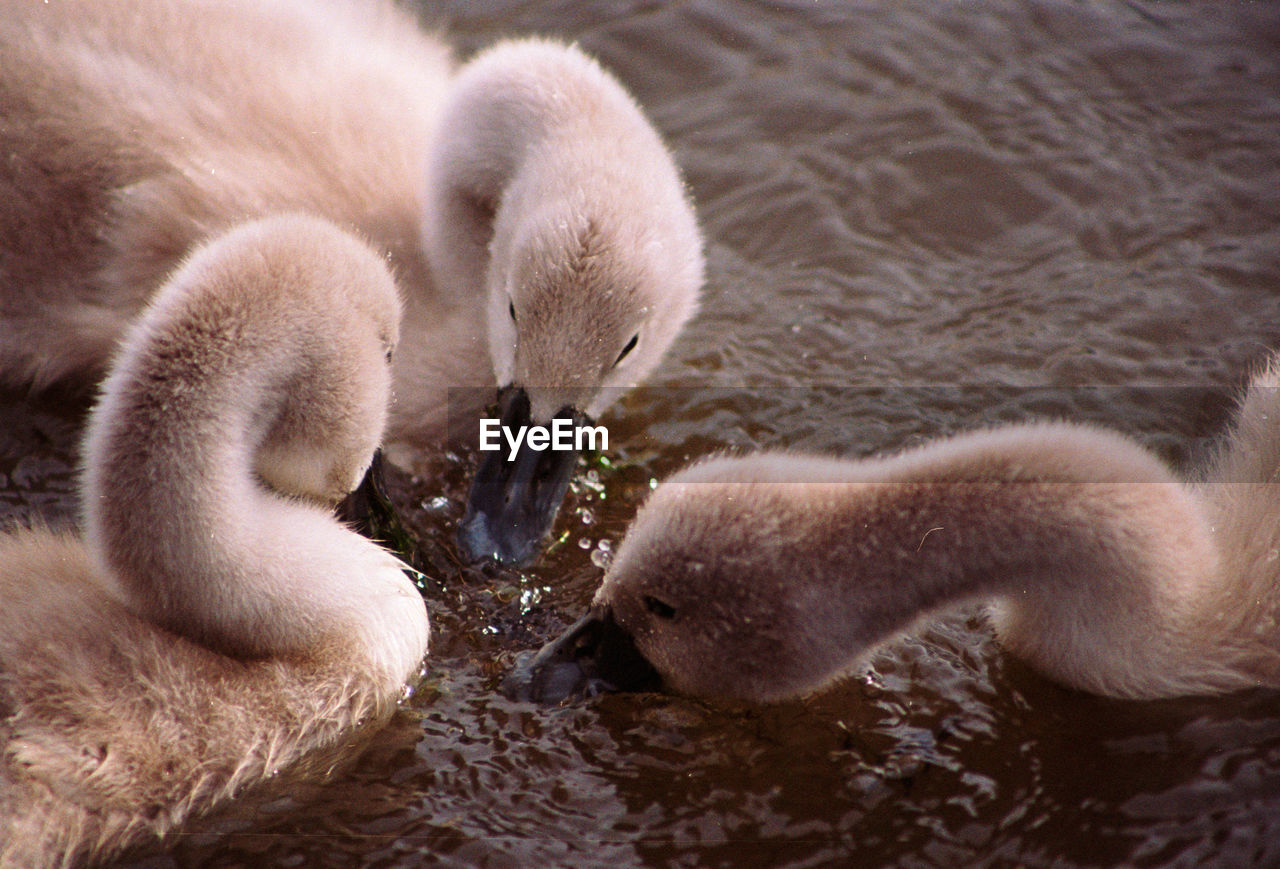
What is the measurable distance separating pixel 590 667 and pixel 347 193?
183 centimetres

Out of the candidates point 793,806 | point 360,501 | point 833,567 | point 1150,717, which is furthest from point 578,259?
point 1150,717

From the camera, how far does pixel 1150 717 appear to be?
3504 millimetres

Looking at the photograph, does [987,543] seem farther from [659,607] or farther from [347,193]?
[347,193]

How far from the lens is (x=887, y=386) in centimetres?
483

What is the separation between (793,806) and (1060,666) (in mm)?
781

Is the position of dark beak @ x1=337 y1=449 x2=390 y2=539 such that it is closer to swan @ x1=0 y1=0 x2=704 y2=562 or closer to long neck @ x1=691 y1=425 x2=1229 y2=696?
swan @ x1=0 y1=0 x2=704 y2=562

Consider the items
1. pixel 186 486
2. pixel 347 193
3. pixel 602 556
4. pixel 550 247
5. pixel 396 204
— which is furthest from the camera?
pixel 396 204

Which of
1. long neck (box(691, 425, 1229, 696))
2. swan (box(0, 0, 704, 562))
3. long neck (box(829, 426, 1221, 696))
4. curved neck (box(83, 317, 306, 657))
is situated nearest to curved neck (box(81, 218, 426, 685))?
curved neck (box(83, 317, 306, 657))

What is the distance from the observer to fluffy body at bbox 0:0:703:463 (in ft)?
12.7

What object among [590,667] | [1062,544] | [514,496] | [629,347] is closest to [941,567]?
[1062,544]

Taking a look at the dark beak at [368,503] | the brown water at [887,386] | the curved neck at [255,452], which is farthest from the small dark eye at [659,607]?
the dark beak at [368,503]

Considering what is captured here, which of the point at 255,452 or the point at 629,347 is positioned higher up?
the point at 629,347

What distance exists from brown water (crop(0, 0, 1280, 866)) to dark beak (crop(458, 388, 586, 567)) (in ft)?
0.32

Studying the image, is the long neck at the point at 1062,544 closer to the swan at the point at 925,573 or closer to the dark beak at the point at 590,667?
the swan at the point at 925,573
